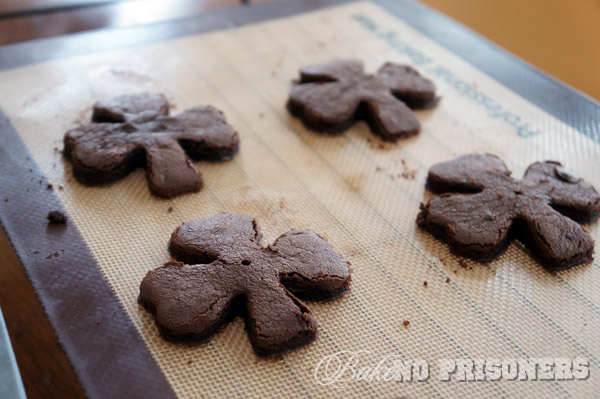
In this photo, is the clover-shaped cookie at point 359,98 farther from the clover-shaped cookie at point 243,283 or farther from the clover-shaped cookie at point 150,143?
the clover-shaped cookie at point 243,283

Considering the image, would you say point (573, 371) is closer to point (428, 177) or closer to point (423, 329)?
point (423, 329)

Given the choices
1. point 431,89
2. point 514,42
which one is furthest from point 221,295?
point 514,42

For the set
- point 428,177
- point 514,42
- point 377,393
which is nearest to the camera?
point 377,393

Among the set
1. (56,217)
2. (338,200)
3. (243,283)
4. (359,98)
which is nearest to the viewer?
(243,283)

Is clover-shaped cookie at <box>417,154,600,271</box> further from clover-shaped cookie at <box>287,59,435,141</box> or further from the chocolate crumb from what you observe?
the chocolate crumb

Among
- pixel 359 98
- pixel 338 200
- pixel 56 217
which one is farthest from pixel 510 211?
pixel 56 217

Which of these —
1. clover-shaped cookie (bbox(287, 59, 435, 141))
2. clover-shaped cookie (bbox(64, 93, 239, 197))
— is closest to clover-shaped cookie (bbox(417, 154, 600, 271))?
clover-shaped cookie (bbox(287, 59, 435, 141))

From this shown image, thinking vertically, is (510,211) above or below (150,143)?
above

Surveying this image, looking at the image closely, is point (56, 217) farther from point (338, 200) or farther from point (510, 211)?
point (510, 211)
